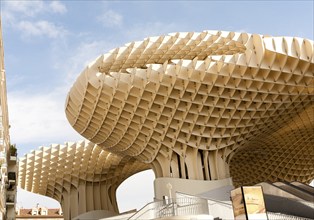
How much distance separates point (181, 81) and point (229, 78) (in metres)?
3.67

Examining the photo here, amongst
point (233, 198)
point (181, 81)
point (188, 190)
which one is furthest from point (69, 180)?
point (233, 198)

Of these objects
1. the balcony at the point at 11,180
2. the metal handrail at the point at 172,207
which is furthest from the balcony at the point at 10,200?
the metal handrail at the point at 172,207

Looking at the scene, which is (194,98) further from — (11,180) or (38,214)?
(38,214)

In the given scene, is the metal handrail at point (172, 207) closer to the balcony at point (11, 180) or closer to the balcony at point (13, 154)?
the balcony at point (11, 180)

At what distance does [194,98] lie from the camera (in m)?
31.5

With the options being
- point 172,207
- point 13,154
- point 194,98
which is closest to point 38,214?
point 13,154

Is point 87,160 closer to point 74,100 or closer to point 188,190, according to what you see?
point 74,100

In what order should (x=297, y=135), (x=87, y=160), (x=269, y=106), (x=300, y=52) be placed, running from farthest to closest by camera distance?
(x=87, y=160), (x=297, y=135), (x=269, y=106), (x=300, y=52)

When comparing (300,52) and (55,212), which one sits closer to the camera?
(300,52)

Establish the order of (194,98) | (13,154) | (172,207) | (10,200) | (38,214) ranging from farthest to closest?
1. (38,214)
2. (13,154)
3. (10,200)
4. (194,98)
5. (172,207)

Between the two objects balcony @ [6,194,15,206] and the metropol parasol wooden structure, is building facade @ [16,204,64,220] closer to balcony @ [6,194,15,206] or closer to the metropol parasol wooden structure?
balcony @ [6,194,15,206]

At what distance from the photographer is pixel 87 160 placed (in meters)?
47.6

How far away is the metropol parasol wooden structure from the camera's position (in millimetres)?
29062

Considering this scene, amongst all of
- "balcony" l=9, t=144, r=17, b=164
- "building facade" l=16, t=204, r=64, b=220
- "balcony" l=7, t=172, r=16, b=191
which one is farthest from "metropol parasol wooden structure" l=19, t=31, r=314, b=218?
"building facade" l=16, t=204, r=64, b=220
